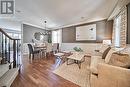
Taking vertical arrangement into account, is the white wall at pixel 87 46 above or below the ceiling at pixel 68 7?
below

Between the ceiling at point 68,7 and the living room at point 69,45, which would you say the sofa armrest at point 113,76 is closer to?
the living room at point 69,45

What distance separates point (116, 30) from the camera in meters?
4.73

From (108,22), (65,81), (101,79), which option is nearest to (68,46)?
(108,22)

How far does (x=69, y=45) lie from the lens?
7.77 m

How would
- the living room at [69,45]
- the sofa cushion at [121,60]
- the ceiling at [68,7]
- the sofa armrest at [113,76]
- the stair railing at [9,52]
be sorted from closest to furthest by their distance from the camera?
1. the sofa armrest at [113,76]
2. the sofa cushion at [121,60]
3. the living room at [69,45]
4. the stair railing at [9,52]
5. the ceiling at [68,7]

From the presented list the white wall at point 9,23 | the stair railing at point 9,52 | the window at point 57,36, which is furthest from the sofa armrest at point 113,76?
the white wall at point 9,23

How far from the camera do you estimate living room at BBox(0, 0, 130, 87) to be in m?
1.87

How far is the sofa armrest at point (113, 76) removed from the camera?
4.61 feet

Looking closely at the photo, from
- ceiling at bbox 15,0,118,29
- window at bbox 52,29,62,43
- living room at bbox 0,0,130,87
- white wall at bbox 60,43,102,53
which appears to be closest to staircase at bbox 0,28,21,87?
living room at bbox 0,0,130,87

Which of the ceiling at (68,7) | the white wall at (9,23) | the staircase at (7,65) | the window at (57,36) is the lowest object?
the staircase at (7,65)

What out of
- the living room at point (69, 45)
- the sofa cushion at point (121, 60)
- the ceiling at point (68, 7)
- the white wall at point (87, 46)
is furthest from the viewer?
the white wall at point (87, 46)

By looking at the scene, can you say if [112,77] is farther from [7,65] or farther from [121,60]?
[7,65]

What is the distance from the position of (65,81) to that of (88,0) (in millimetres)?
2974

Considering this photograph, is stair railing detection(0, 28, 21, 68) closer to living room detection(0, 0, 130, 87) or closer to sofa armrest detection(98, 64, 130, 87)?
living room detection(0, 0, 130, 87)
